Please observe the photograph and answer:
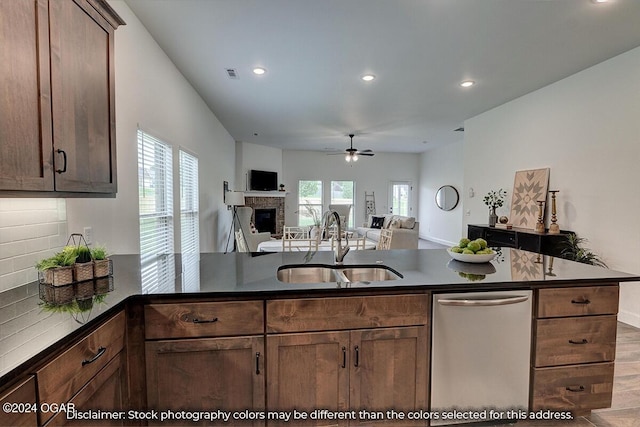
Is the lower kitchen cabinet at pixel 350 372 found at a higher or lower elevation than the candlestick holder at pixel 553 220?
lower

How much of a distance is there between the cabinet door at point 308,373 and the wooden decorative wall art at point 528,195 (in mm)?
4157

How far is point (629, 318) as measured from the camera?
11.0ft

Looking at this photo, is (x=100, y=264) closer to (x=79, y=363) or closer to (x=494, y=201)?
(x=79, y=363)

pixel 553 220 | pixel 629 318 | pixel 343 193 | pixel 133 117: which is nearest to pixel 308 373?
pixel 133 117

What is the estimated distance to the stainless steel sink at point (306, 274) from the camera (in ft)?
6.61

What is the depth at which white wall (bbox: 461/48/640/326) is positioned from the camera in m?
3.29

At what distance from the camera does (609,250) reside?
3.50m

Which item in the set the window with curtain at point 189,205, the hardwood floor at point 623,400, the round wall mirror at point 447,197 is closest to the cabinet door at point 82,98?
the window with curtain at point 189,205

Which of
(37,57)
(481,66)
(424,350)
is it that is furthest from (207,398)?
(481,66)

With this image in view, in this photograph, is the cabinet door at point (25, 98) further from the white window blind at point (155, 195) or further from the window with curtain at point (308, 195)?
the window with curtain at point (308, 195)

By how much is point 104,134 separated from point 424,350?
2.06 m

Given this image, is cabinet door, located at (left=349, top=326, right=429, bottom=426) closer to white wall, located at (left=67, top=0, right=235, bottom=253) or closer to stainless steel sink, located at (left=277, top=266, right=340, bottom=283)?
stainless steel sink, located at (left=277, top=266, right=340, bottom=283)

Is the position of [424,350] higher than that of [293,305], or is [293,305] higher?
[293,305]

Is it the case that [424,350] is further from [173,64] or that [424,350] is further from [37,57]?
[173,64]
